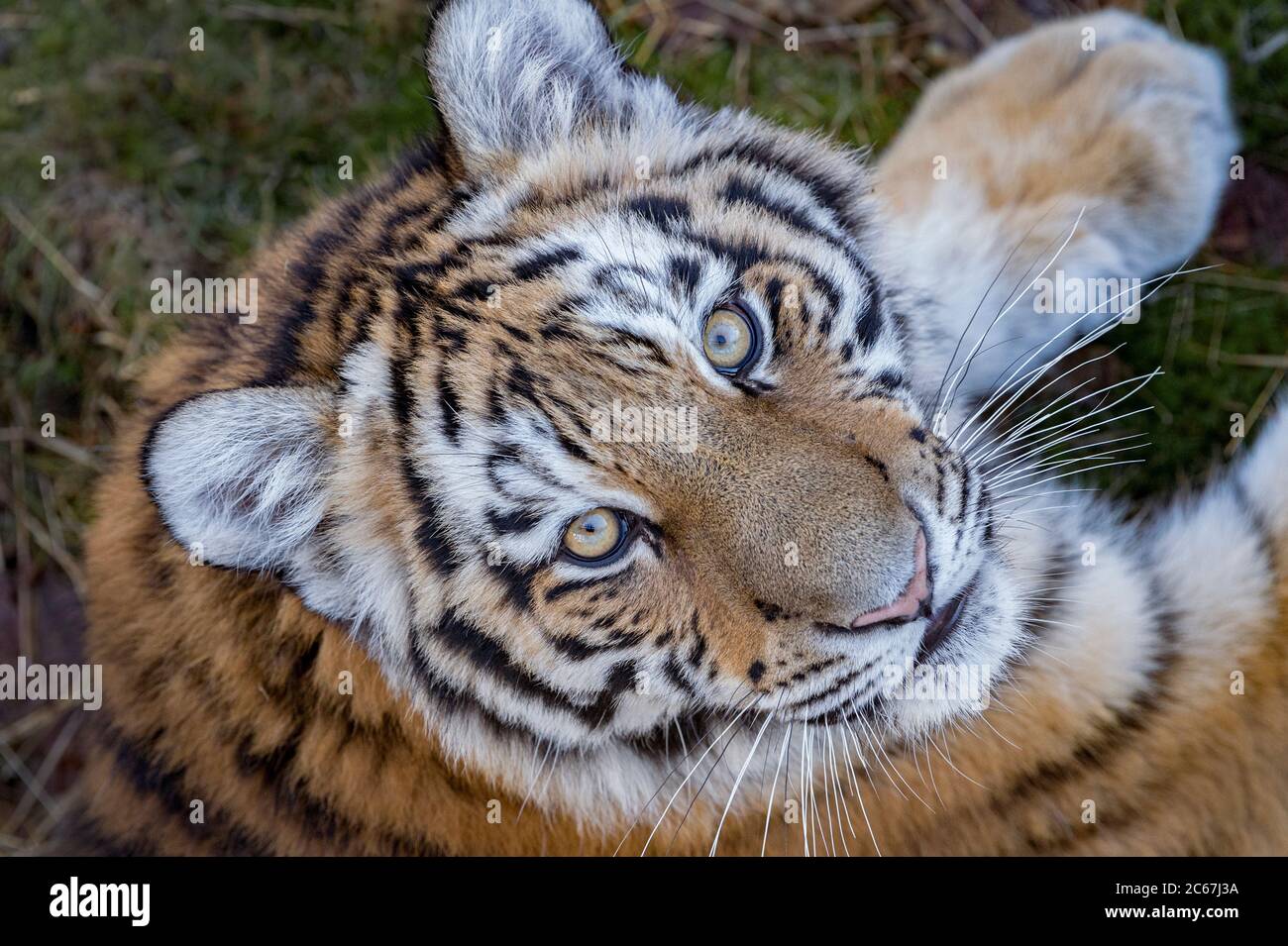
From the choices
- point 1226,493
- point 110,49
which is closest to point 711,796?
point 1226,493

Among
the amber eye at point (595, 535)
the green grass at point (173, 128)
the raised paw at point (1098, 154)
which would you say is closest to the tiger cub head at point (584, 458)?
the amber eye at point (595, 535)

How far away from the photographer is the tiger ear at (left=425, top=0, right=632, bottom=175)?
181cm

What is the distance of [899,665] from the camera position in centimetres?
180

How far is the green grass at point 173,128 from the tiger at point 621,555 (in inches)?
47.9

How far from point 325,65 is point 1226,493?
2918 mm

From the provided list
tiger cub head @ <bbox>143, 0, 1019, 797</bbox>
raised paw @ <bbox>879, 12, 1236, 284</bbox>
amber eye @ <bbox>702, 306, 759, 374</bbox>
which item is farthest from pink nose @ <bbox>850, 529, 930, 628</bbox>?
raised paw @ <bbox>879, 12, 1236, 284</bbox>

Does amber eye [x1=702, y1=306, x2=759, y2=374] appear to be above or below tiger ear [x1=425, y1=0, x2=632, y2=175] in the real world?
below

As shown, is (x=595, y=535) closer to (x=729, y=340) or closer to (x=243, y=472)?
(x=729, y=340)

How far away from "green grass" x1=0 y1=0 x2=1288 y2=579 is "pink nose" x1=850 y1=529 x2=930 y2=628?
1939 millimetres

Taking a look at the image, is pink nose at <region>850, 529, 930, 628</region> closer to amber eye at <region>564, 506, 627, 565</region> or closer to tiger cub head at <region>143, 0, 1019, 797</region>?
tiger cub head at <region>143, 0, 1019, 797</region>

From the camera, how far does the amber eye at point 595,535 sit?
1.75 meters

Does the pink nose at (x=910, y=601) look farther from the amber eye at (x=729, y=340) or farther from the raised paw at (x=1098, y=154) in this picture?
the raised paw at (x=1098, y=154)

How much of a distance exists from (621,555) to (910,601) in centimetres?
47
